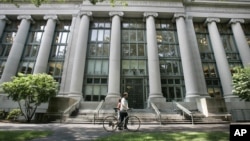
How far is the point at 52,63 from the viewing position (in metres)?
25.7

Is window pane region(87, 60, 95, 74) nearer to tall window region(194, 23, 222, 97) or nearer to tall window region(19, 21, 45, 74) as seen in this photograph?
tall window region(19, 21, 45, 74)

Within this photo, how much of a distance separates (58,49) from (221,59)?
21.9m

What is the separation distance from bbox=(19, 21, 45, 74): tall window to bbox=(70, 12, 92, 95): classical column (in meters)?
6.60

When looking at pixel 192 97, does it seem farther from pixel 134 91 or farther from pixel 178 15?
pixel 178 15

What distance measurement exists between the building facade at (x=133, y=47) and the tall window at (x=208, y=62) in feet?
0.43

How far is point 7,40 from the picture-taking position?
27359 millimetres

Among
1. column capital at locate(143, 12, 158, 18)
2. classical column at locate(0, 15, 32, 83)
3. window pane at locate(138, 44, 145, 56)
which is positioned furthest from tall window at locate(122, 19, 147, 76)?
classical column at locate(0, 15, 32, 83)

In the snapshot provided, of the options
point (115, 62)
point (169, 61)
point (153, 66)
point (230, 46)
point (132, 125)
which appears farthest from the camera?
point (230, 46)

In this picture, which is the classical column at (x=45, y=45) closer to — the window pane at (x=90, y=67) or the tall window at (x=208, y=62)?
the window pane at (x=90, y=67)

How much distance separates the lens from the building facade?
23375 millimetres

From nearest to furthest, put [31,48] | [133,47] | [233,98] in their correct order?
[233,98] < [133,47] < [31,48]

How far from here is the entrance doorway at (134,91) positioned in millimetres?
23328

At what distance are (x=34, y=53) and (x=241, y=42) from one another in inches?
1122

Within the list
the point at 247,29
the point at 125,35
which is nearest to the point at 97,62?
the point at 125,35
